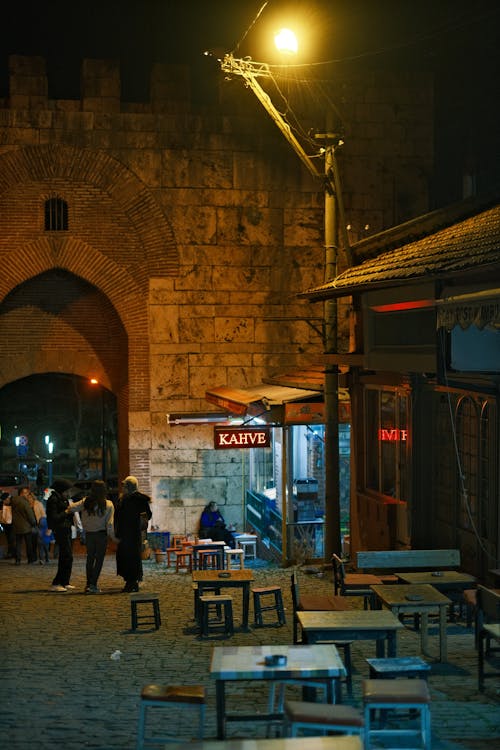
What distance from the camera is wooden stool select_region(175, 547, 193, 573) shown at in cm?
1780

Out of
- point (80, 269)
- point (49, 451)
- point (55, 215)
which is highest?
point (55, 215)

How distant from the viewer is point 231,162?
68.2 ft

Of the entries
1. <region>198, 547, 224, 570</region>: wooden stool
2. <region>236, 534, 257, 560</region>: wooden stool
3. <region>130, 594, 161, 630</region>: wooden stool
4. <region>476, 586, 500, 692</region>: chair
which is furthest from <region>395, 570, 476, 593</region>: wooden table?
<region>236, 534, 257, 560</region>: wooden stool

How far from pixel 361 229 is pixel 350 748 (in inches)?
642

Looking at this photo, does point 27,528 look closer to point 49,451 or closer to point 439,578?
point 439,578

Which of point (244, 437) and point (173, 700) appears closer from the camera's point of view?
point (173, 700)

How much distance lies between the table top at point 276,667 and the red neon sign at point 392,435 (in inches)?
282

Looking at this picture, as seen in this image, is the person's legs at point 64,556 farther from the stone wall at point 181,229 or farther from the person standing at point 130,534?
the stone wall at point 181,229

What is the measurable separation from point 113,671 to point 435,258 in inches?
204

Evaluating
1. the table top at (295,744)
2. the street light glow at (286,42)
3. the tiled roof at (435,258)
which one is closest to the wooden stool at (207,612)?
the tiled roof at (435,258)

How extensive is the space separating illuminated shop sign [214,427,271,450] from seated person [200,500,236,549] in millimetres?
2594

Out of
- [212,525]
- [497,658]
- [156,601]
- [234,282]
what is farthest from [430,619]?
[234,282]

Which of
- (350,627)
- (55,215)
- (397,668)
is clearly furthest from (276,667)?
(55,215)

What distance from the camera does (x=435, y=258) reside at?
36.5ft
